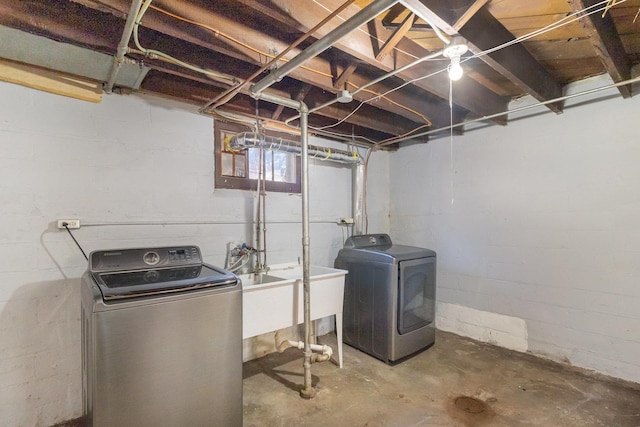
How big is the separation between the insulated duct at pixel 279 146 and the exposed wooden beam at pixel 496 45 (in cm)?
145

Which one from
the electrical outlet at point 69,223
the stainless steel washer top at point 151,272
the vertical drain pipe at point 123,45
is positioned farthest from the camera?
the electrical outlet at point 69,223

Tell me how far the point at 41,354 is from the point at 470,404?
2713mm

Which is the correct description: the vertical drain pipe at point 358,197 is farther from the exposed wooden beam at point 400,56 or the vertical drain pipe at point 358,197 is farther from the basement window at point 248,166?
the exposed wooden beam at point 400,56

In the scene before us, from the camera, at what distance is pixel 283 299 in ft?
7.45

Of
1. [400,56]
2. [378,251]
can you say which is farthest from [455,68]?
[378,251]

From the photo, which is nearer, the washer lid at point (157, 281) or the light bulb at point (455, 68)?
the washer lid at point (157, 281)

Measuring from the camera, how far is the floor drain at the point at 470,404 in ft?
6.52

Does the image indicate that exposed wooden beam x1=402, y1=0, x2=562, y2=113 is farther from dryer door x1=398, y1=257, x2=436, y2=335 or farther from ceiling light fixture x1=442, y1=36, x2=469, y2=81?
dryer door x1=398, y1=257, x2=436, y2=335

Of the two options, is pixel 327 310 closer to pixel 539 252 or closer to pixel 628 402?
pixel 539 252

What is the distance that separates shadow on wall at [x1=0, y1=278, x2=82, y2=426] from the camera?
1.76 meters

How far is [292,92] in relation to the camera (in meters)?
2.50

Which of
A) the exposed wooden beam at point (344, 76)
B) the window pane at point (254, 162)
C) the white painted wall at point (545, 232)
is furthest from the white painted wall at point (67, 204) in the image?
the white painted wall at point (545, 232)

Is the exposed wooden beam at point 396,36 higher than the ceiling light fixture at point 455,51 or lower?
higher

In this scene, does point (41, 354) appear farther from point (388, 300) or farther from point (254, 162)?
point (388, 300)
